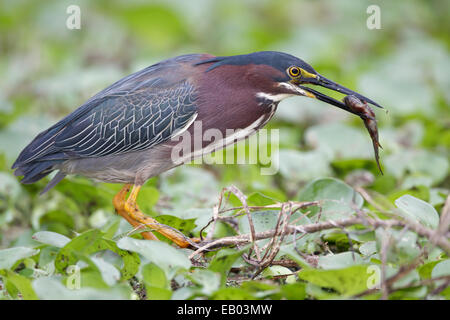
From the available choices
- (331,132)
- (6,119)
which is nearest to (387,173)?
(331,132)

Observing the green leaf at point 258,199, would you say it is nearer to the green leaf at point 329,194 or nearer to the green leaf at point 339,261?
the green leaf at point 329,194

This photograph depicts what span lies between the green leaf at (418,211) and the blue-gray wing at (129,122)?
1310 mm

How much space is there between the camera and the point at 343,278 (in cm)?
261

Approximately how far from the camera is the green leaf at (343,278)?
8.45ft

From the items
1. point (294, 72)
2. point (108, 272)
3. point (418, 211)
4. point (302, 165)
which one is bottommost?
point (108, 272)

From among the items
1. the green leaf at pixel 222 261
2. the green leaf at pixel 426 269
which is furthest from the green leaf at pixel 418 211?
the green leaf at pixel 222 261

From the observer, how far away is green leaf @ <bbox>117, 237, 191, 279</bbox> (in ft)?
8.80

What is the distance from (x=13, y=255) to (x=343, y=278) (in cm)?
154

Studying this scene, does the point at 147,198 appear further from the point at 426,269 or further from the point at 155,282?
the point at 426,269

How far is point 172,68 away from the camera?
3.84 metres

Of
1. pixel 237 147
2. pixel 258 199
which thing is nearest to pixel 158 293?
pixel 258 199

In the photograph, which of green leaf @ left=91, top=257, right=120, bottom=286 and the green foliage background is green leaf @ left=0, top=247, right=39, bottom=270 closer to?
the green foliage background
